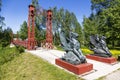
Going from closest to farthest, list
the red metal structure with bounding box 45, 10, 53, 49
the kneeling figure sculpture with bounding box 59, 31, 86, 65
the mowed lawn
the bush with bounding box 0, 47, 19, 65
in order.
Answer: the mowed lawn → the kneeling figure sculpture with bounding box 59, 31, 86, 65 → the bush with bounding box 0, 47, 19, 65 → the red metal structure with bounding box 45, 10, 53, 49

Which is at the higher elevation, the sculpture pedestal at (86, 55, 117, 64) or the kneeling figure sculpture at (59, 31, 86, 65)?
the kneeling figure sculpture at (59, 31, 86, 65)

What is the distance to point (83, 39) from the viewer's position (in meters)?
39.2

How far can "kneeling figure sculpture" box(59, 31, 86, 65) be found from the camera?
9.73 m

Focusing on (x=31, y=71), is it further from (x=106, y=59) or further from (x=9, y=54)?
(x=106, y=59)

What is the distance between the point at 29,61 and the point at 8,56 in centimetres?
291

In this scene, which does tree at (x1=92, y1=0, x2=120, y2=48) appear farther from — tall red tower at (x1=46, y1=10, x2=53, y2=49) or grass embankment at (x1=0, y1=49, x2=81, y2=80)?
grass embankment at (x1=0, y1=49, x2=81, y2=80)

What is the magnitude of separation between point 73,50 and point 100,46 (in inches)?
162

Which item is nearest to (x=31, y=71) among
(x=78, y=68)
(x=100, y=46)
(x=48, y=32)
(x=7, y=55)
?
(x=78, y=68)

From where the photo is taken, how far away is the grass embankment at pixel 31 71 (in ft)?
29.4

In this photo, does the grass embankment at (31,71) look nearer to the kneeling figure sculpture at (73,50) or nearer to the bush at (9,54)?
the bush at (9,54)

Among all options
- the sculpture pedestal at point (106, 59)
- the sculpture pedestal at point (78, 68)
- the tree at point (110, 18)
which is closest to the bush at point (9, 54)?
the sculpture pedestal at point (78, 68)

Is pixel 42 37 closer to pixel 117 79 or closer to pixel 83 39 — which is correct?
pixel 83 39

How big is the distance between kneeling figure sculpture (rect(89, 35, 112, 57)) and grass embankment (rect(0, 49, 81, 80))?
463 cm

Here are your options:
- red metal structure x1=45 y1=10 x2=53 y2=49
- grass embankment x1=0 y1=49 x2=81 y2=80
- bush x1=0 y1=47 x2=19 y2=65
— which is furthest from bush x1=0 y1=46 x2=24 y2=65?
red metal structure x1=45 y1=10 x2=53 y2=49
